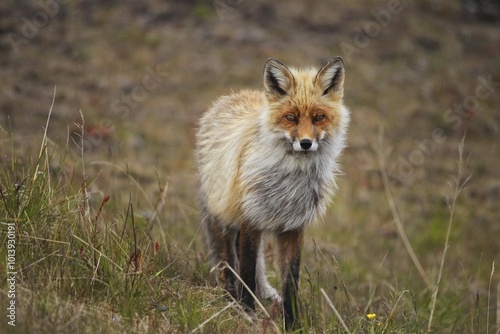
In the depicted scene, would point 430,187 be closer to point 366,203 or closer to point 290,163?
point 366,203

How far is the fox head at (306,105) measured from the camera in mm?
4508

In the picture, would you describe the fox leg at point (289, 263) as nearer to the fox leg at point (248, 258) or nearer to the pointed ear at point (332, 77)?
the fox leg at point (248, 258)

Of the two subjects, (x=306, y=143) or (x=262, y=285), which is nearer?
(x=306, y=143)

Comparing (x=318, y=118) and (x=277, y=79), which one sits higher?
(x=277, y=79)

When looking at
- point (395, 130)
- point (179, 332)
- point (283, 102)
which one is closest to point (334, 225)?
point (395, 130)

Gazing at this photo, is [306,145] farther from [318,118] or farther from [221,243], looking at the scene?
[221,243]

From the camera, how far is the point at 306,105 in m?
4.59

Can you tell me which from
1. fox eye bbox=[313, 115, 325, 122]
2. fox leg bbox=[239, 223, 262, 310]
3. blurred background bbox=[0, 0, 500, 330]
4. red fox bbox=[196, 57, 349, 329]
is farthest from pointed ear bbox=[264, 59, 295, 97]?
blurred background bbox=[0, 0, 500, 330]

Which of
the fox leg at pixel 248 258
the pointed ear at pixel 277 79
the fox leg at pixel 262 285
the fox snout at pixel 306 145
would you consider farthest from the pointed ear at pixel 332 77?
the fox leg at pixel 262 285

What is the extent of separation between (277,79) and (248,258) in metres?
1.54

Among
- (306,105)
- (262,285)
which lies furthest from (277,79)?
(262,285)

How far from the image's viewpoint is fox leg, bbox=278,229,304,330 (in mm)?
4688

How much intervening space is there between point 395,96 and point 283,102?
11.8m

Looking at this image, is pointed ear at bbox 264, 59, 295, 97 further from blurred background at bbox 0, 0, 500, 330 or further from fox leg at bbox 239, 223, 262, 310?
blurred background at bbox 0, 0, 500, 330
